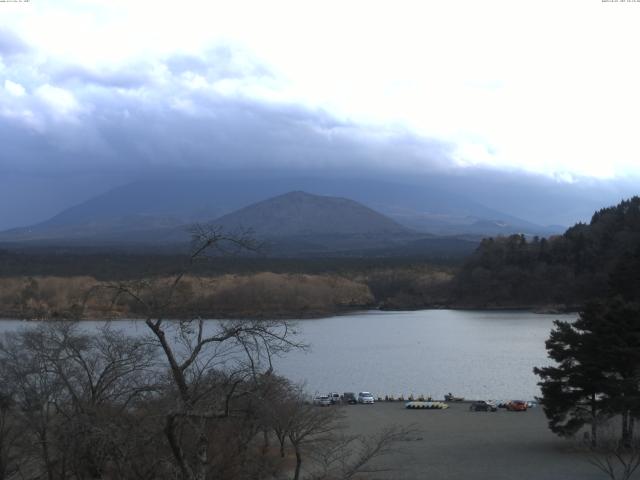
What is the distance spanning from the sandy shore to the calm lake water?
4218 millimetres

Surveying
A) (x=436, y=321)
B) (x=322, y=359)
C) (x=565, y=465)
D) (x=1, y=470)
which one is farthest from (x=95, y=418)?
(x=436, y=321)

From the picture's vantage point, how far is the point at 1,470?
13.7 m

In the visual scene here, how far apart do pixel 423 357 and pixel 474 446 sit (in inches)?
960

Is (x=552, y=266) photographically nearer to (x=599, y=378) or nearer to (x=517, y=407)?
(x=517, y=407)

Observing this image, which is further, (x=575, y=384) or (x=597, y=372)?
(x=575, y=384)

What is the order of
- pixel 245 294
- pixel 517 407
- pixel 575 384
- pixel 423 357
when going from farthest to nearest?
pixel 245 294 < pixel 423 357 < pixel 517 407 < pixel 575 384

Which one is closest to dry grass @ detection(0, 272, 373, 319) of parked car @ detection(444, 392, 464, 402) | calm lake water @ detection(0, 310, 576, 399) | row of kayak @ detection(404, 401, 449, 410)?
calm lake water @ detection(0, 310, 576, 399)

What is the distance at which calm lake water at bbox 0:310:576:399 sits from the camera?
36.2m

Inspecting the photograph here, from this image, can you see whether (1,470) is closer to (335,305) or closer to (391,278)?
(335,305)

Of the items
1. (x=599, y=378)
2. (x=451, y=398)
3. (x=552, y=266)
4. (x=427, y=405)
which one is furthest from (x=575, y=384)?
(x=552, y=266)

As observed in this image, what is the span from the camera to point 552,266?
9175 centimetres

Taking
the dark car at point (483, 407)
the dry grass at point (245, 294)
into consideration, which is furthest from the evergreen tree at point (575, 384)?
the dry grass at point (245, 294)

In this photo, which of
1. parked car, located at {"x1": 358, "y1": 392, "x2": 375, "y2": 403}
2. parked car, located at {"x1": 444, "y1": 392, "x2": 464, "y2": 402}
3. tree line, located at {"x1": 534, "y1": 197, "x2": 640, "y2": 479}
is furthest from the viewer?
parked car, located at {"x1": 444, "y1": 392, "x2": 464, "y2": 402}

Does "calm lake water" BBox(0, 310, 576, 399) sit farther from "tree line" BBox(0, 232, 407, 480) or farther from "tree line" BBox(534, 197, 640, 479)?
"tree line" BBox(0, 232, 407, 480)
